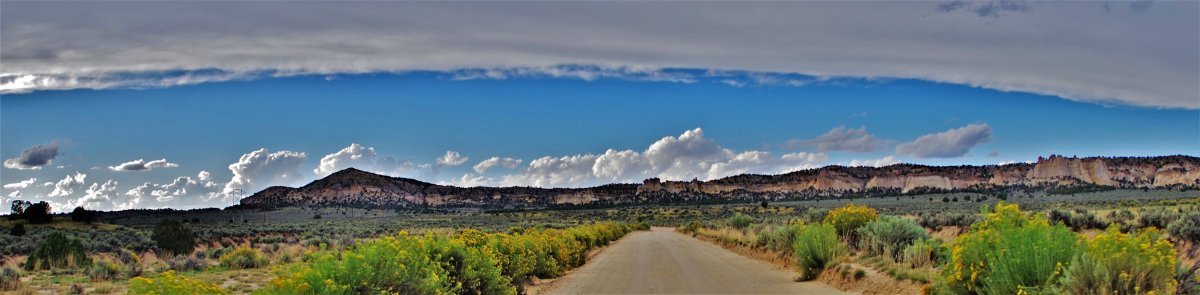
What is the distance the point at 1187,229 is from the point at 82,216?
8338 centimetres

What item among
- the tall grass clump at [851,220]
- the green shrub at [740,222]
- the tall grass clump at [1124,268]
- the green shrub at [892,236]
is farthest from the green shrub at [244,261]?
the green shrub at [740,222]

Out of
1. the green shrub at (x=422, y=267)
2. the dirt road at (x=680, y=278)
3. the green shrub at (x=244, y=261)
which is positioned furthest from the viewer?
the green shrub at (x=244, y=261)

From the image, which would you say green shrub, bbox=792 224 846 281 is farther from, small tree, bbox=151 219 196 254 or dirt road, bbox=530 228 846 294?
small tree, bbox=151 219 196 254

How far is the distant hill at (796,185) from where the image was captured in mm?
129375

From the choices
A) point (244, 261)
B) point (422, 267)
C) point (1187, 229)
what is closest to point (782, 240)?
point (1187, 229)

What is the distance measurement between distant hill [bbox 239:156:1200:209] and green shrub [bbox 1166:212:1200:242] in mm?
109312

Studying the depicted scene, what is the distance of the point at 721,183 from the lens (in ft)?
642

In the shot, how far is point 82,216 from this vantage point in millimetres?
76875

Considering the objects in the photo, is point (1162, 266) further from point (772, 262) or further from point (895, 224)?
point (772, 262)

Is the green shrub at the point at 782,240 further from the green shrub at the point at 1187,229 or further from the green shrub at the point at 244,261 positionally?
the green shrub at the point at 244,261

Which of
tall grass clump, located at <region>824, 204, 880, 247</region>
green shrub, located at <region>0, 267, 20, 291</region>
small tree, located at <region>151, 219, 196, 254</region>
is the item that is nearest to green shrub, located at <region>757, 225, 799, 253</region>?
tall grass clump, located at <region>824, 204, 880, 247</region>

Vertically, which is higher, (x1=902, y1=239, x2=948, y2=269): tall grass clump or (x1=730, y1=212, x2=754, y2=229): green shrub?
(x1=730, y1=212, x2=754, y2=229): green shrub

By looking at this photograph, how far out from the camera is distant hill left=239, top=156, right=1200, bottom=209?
424ft

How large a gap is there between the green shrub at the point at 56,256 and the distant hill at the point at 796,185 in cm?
11244
